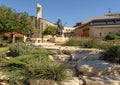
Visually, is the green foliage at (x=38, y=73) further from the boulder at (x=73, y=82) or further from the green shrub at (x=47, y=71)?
the boulder at (x=73, y=82)

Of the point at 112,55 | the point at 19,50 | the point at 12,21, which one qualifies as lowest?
the point at 112,55

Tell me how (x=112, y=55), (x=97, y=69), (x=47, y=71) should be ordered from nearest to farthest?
1. (x=47, y=71)
2. (x=97, y=69)
3. (x=112, y=55)

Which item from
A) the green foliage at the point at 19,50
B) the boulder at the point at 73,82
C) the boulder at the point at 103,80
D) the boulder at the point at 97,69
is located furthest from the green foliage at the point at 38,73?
the green foliage at the point at 19,50

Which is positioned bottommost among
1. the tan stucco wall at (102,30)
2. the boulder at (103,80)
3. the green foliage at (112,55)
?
the boulder at (103,80)

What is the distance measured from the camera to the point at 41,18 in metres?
58.3

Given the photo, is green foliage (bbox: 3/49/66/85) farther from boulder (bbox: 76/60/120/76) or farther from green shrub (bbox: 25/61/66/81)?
boulder (bbox: 76/60/120/76)

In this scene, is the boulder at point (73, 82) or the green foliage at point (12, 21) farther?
the green foliage at point (12, 21)

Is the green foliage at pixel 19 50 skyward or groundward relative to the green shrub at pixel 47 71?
skyward

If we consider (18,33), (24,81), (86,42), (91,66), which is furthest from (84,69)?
(18,33)

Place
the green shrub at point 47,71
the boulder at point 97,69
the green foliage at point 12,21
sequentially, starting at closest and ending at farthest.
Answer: the green shrub at point 47,71 → the boulder at point 97,69 → the green foliage at point 12,21

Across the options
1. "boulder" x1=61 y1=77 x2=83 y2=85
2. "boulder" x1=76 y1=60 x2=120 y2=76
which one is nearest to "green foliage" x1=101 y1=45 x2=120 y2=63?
"boulder" x1=76 y1=60 x2=120 y2=76

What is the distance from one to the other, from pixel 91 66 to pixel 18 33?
19.4 m

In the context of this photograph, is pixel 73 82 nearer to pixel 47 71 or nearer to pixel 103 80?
pixel 47 71

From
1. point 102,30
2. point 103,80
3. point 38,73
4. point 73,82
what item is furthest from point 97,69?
point 102,30
